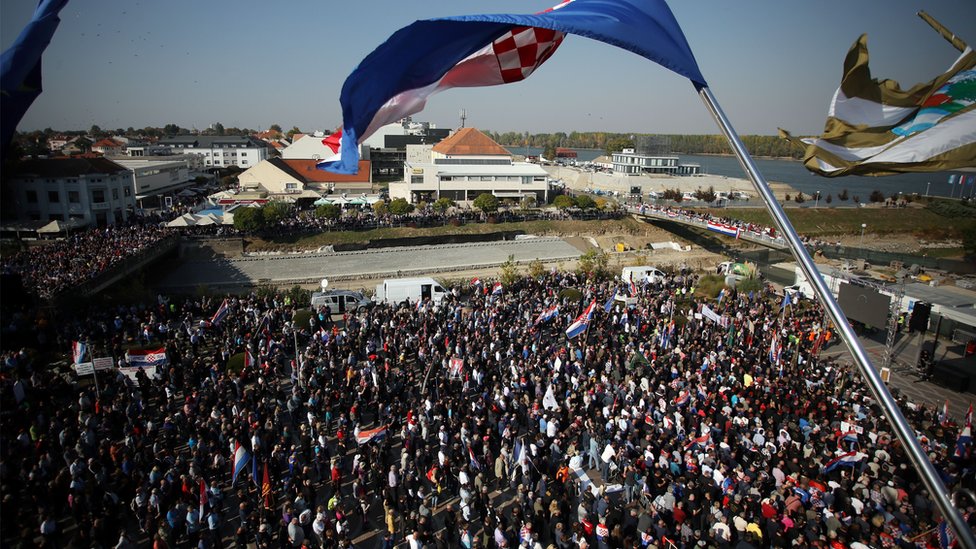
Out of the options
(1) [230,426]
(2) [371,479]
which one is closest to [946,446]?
(2) [371,479]

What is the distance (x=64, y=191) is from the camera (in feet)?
105

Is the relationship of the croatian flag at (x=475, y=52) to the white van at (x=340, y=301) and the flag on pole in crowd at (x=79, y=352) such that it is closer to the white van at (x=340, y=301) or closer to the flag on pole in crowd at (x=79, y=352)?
the flag on pole in crowd at (x=79, y=352)

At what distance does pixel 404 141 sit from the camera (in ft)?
257

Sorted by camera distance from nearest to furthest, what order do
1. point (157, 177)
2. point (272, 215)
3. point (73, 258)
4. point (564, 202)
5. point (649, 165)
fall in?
point (73, 258), point (272, 215), point (564, 202), point (157, 177), point (649, 165)

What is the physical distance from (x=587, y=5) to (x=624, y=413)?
27.3 feet

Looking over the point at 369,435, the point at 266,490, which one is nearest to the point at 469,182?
the point at 369,435

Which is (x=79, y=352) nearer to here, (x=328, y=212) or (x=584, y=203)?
(x=328, y=212)

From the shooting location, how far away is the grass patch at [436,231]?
34125mm

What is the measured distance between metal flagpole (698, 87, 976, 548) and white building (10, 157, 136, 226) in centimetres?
3891

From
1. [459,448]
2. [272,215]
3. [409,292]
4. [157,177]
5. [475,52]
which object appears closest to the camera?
[475,52]

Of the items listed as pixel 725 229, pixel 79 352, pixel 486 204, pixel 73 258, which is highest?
pixel 486 204

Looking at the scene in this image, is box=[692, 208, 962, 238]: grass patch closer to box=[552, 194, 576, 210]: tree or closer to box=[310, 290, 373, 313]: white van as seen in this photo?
box=[552, 194, 576, 210]: tree

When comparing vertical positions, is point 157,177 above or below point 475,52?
below

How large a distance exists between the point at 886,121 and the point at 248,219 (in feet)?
109
